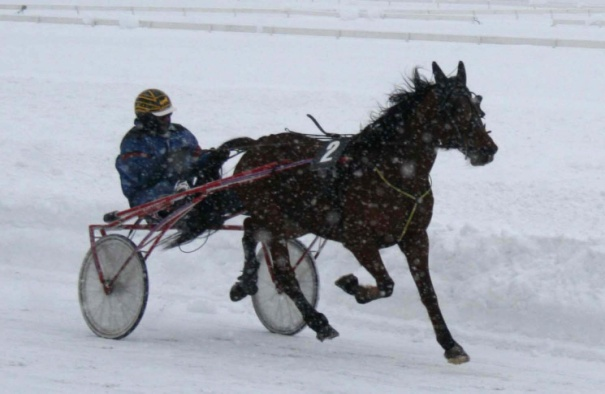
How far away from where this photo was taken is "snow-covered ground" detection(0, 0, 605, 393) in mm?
6094

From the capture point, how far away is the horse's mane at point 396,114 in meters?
6.53

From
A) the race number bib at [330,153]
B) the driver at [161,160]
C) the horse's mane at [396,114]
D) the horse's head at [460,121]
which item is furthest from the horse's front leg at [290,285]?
the horse's head at [460,121]

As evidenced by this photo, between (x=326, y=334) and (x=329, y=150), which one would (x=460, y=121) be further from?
(x=326, y=334)

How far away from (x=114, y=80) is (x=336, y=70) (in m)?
3.79

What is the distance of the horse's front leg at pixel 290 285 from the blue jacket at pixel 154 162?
880 millimetres

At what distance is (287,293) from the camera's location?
23.2ft

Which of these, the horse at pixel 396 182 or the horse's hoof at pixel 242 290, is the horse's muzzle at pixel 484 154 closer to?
the horse at pixel 396 182

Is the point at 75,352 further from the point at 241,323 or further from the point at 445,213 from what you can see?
the point at 445,213

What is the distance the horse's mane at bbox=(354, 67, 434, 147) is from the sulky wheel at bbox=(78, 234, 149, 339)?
1801 millimetres

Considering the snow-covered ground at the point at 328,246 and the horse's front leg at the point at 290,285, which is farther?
the horse's front leg at the point at 290,285

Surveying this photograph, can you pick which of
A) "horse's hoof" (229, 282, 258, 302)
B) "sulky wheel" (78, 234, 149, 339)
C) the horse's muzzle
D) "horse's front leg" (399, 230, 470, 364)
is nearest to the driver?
"sulky wheel" (78, 234, 149, 339)

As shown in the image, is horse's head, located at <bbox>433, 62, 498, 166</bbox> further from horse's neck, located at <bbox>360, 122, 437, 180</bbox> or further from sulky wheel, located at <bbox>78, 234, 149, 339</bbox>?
sulky wheel, located at <bbox>78, 234, 149, 339</bbox>

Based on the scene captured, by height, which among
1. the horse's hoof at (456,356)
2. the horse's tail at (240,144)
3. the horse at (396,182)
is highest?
the horse's tail at (240,144)

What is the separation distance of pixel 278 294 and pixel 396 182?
1624mm
